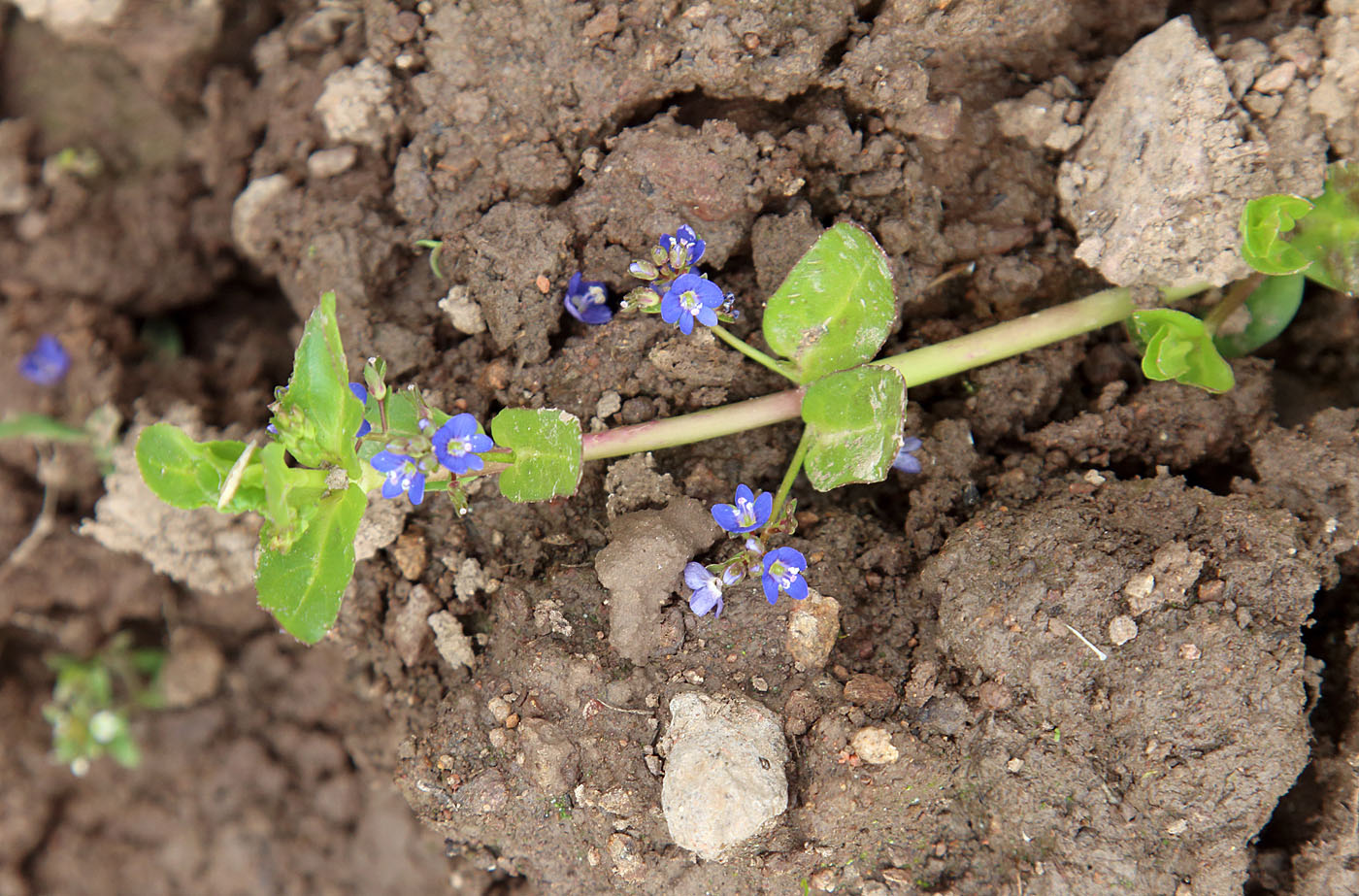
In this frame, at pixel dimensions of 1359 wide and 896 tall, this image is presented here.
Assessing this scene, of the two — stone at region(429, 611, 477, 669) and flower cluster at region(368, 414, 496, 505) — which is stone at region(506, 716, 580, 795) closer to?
stone at region(429, 611, 477, 669)

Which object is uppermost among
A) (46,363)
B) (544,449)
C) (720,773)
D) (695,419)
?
(544,449)

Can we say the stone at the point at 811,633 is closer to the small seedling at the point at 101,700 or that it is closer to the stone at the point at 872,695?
the stone at the point at 872,695

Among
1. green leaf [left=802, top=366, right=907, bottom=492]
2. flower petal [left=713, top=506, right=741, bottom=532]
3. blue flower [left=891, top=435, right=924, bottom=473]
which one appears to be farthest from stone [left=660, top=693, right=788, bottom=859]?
blue flower [left=891, top=435, right=924, bottom=473]

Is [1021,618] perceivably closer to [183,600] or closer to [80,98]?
[183,600]

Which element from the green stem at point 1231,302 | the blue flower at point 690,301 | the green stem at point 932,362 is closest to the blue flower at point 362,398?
the green stem at point 932,362

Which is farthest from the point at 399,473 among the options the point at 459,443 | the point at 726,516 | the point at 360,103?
the point at 360,103

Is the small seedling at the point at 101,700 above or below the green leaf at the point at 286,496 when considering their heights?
below

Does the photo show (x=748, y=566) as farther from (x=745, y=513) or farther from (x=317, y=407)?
(x=317, y=407)
